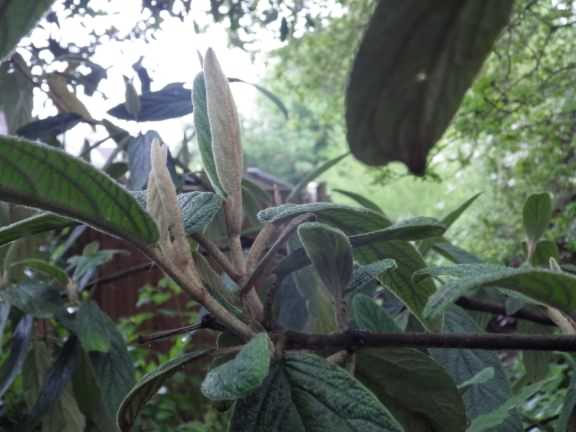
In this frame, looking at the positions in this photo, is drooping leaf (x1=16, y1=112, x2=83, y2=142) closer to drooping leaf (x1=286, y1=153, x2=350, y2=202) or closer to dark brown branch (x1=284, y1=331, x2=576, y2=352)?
drooping leaf (x1=286, y1=153, x2=350, y2=202)

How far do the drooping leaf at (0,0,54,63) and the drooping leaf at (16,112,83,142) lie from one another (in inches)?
24.6

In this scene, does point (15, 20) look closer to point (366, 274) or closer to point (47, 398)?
point (366, 274)

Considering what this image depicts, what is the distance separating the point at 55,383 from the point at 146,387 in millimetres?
379

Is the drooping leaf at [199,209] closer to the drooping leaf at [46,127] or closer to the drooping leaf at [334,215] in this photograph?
the drooping leaf at [334,215]

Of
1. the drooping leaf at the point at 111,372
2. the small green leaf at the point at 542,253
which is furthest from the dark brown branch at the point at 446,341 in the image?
the drooping leaf at the point at 111,372

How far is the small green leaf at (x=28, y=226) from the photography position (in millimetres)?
376

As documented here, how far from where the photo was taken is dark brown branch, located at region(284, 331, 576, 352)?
A: 1.05ft

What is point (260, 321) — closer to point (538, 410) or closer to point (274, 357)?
point (274, 357)

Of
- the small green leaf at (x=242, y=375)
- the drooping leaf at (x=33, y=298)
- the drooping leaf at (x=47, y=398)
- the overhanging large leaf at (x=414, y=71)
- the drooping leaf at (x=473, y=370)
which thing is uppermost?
the overhanging large leaf at (x=414, y=71)

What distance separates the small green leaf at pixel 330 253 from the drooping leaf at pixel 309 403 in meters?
0.05

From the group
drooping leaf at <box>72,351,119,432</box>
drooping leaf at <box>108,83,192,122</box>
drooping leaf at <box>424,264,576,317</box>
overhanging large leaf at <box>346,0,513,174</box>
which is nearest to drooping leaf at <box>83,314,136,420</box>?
drooping leaf at <box>72,351,119,432</box>

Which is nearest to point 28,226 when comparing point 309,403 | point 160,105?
point 309,403

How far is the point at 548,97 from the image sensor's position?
5.27 feet

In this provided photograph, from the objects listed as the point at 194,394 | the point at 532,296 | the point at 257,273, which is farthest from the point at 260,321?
the point at 194,394
